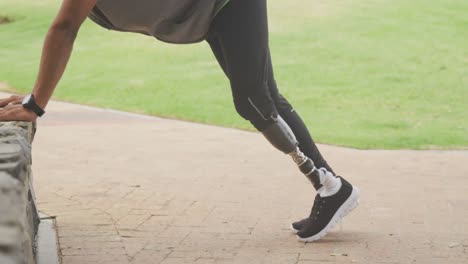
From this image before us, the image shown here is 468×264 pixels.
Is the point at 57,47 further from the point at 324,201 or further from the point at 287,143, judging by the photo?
the point at 324,201

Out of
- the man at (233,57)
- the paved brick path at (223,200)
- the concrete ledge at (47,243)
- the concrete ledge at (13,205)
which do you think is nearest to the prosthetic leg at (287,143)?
the man at (233,57)

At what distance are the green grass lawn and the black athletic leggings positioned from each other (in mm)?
5109

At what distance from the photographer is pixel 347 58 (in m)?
17.2

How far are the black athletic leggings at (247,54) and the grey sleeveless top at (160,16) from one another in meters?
0.12

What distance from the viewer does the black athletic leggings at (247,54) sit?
460 cm

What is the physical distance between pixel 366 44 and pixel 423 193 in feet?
38.9

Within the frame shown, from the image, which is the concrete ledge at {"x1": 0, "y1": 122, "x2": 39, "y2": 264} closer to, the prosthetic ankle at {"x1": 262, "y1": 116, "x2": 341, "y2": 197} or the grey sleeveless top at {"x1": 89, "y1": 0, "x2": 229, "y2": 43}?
the grey sleeveless top at {"x1": 89, "y1": 0, "x2": 229, "y2": 43}

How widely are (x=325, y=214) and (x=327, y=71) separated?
11.0 metres

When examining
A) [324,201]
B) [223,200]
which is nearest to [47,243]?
[324,201]

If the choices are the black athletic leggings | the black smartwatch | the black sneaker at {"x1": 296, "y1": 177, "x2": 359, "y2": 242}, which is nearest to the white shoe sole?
the black sneaker at {"x1": 296, "y1": 177, "x2": 359, "y2": 242}

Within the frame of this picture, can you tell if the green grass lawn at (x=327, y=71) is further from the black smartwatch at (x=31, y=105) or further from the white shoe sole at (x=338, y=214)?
the black smartwatch at (x=31, y=105)

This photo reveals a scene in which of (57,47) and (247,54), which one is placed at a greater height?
→ (57,47)

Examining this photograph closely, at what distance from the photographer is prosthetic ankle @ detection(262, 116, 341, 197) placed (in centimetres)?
491

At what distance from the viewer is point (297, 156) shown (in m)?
5.02
